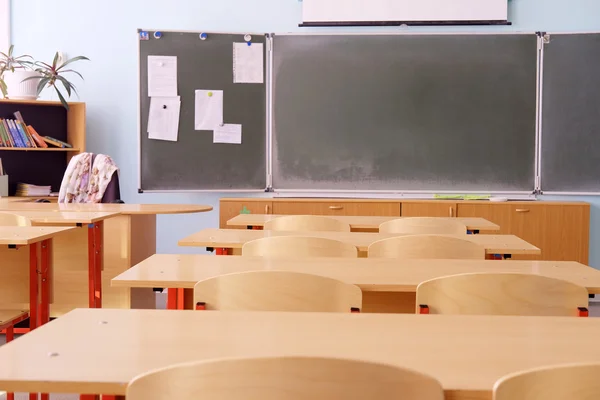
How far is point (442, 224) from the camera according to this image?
339 centimetres

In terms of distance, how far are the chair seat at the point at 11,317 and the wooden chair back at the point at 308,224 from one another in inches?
50.2

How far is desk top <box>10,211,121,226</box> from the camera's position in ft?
10.7

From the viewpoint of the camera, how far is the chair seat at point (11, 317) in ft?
8.29

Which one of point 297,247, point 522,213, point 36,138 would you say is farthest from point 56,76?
point 522,213

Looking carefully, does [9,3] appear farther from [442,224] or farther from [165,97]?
[442,224]

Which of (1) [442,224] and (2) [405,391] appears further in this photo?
(1) [442,224]

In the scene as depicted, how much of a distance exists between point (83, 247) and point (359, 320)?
9.22 ft

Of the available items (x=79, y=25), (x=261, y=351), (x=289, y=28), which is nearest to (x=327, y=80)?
(x=289, y=28)

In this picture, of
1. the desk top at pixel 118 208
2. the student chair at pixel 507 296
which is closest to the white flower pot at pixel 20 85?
the desk top at pixel 118 208

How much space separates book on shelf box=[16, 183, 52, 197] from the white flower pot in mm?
692

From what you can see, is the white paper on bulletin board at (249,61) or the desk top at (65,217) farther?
the white paper on bulletin board at (249,61)

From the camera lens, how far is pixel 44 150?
5.34m

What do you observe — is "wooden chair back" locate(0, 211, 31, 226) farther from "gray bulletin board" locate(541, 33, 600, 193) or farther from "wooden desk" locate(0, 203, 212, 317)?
"gray bulletin board" locate(541, 33, 600, 193)

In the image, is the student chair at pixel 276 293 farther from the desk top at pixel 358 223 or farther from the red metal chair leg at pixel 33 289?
the desk top at pixel 358 223
